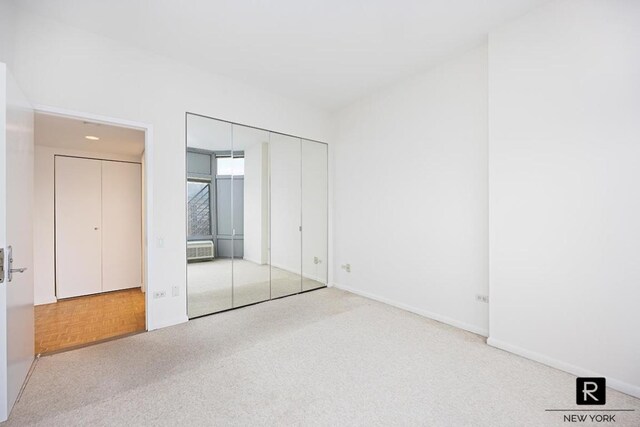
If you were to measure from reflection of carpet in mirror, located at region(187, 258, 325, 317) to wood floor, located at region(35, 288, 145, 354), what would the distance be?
67cm

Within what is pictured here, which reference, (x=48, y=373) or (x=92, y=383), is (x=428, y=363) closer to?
(x=92, y=383)

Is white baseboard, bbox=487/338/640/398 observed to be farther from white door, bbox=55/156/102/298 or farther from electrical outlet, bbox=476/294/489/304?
white door, bbox=55/156/102/298

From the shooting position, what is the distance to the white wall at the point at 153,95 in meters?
2.46

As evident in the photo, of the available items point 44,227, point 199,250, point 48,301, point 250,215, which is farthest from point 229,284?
point 44,227

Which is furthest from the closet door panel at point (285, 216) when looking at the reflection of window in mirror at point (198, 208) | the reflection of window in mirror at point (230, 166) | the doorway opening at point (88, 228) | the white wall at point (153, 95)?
the doorway opening at point (88, 228)

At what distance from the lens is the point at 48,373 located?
222 centimetres

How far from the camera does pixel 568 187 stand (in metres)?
2.26

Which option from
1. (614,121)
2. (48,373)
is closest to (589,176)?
(614,121)

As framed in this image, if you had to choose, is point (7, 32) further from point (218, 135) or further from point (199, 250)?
point (199, 250)

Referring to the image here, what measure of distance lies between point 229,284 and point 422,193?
2829 mm

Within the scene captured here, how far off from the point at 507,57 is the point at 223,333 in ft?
13.0

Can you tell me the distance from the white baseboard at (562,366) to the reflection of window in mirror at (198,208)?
3463 millimetres

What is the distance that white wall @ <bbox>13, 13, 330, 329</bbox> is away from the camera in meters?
2.46

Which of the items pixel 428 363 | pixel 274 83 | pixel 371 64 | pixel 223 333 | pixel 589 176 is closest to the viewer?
pixel 589 176
